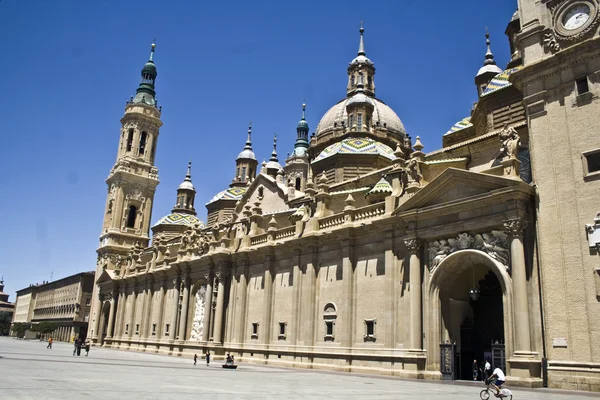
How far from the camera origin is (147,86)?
8312 centimetres

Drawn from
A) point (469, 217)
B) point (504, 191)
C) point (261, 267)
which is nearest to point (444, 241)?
point (469, 217)

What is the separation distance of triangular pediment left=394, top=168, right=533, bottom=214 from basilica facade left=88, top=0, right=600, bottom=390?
0.07m

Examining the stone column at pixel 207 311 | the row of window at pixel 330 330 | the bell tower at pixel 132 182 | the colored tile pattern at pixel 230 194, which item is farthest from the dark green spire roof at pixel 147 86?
the row of window at pixel 330 330

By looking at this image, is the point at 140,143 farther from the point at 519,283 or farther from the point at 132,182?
the point at 519,283

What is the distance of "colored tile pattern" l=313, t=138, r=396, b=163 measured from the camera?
47.5 meters

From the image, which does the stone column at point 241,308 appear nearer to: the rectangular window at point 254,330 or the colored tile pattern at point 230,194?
the rectangular window at point 254,330

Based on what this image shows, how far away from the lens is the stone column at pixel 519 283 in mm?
22000

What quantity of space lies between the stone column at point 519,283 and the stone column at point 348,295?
34.8 feet

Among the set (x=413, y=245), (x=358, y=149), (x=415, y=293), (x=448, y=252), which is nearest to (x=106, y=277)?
(x=358, y=149)

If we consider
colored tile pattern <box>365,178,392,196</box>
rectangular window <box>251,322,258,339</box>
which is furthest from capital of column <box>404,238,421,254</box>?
rectangular window <box>251,322,258,339</box>

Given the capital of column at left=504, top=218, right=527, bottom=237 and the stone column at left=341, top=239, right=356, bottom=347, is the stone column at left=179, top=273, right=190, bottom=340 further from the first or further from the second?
the capital of column at left=504, top=218, right=527, bottom=237

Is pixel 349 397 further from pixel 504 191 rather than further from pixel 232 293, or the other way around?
pixel 232 293

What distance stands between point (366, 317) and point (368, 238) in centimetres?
458

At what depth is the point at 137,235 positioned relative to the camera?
254ft
